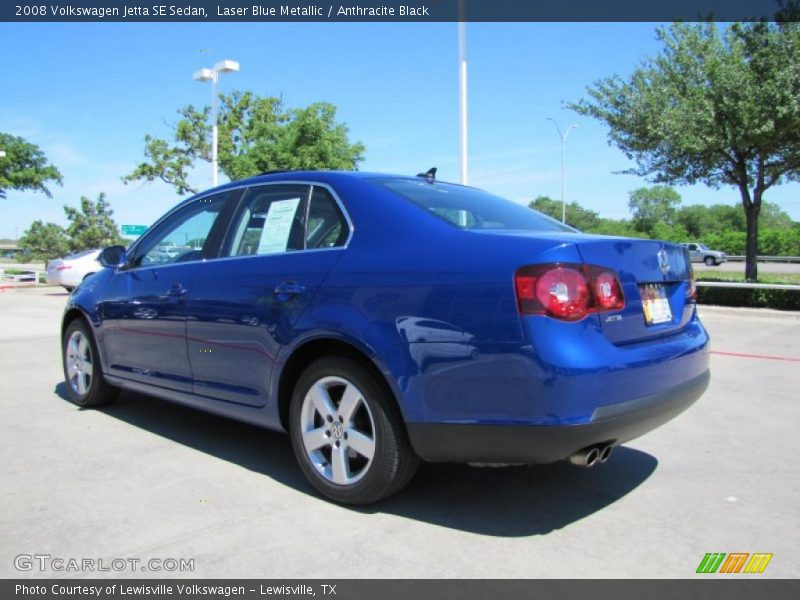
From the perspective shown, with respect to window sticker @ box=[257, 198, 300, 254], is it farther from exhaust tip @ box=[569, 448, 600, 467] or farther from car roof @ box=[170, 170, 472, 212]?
exhaust tip @ box=[569, 448, 600, 467]

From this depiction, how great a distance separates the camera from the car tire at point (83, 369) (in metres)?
5.30

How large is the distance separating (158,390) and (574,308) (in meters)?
2.99

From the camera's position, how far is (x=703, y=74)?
16375mm

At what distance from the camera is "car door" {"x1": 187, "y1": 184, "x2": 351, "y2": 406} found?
3.52m

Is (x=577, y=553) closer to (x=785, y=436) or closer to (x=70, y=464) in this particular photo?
(x=785, y=436)

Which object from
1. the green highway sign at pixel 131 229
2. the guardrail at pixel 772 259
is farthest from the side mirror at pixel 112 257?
the guardrail at pixel 772 259

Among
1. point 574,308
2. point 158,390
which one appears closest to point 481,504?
point 574,308

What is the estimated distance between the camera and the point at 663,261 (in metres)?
3.37

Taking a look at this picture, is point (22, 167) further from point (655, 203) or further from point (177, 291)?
point (655, 203)

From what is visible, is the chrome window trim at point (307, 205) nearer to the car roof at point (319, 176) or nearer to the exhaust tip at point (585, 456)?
the car roof at point (319, 176)

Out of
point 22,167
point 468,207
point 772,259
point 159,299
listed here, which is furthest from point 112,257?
point 772,259

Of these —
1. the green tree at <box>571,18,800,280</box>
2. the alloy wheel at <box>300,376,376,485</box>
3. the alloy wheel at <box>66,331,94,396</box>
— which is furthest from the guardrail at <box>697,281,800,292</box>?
the alloy wheel at <box>66,331,94,396</box>

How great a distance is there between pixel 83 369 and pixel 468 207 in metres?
3.52

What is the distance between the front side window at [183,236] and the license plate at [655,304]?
2616 mm
